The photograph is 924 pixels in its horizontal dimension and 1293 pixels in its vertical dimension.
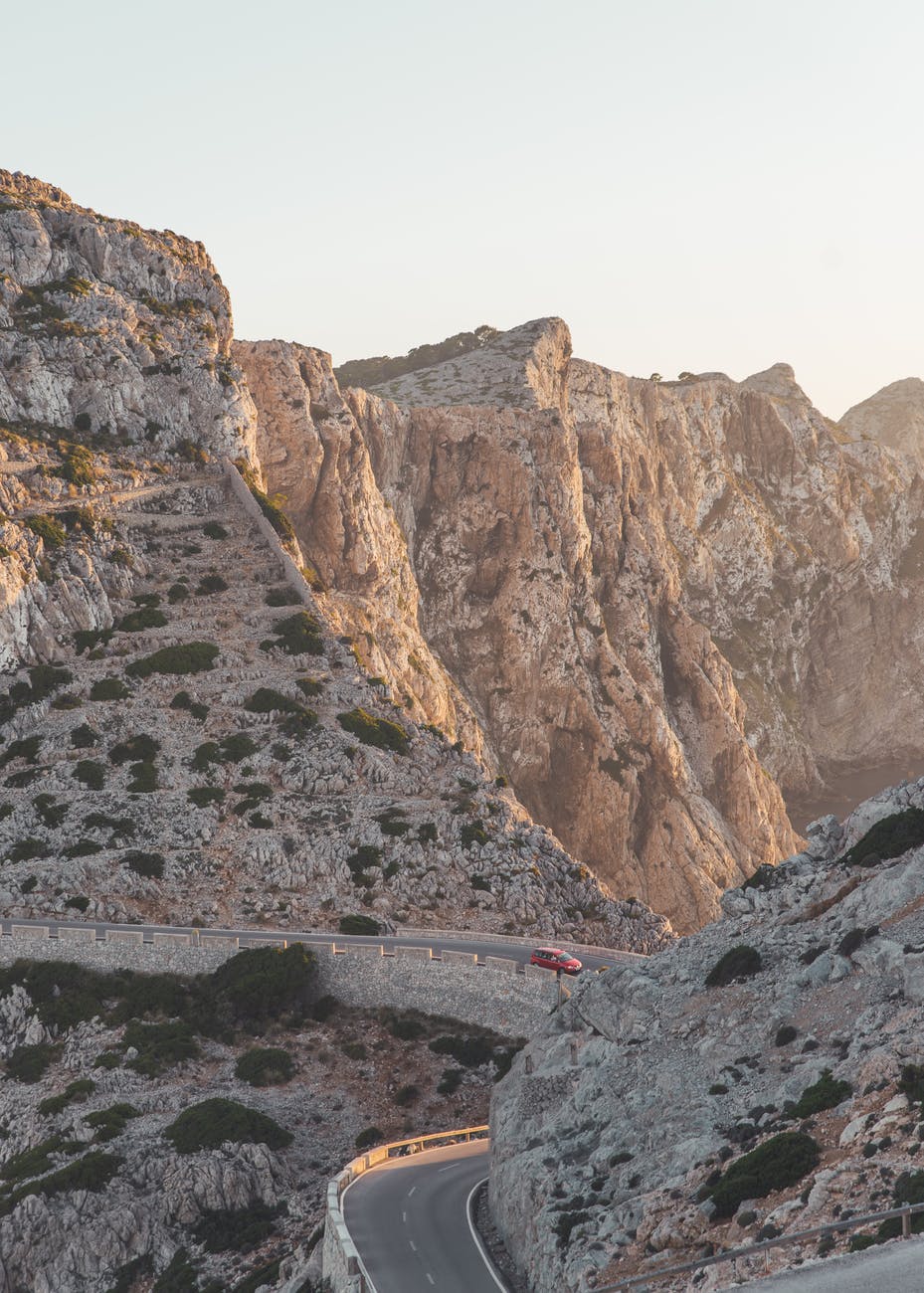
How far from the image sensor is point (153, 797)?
76.5 m

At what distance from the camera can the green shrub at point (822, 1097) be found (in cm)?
2958

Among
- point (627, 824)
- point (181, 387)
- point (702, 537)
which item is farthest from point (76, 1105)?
point (702, 537)

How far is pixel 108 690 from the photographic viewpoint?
85812mm

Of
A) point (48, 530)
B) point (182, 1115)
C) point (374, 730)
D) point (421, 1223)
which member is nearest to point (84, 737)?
point (374, 730)

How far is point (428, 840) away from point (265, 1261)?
32320 millimetres

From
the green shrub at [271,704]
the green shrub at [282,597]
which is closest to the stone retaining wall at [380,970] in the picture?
the green shrub at [271,704]

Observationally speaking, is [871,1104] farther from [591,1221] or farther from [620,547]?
[620,547]

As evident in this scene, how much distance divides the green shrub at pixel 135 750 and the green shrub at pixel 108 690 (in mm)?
4936

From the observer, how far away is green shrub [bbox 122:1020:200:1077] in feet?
190

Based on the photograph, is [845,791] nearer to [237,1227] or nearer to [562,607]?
[562,607]

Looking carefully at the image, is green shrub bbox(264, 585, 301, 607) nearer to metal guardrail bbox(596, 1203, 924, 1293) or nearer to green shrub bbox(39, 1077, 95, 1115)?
green shrub bbox(39, 1077, 95, 1115)

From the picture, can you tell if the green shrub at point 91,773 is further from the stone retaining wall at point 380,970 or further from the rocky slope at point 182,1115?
the rocky slope at point 182,1115

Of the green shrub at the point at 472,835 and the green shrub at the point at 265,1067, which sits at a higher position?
the green shrub at the point at 472,835

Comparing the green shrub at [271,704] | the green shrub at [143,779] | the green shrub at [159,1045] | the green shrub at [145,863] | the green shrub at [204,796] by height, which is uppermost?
the green shrub at [271,704]
